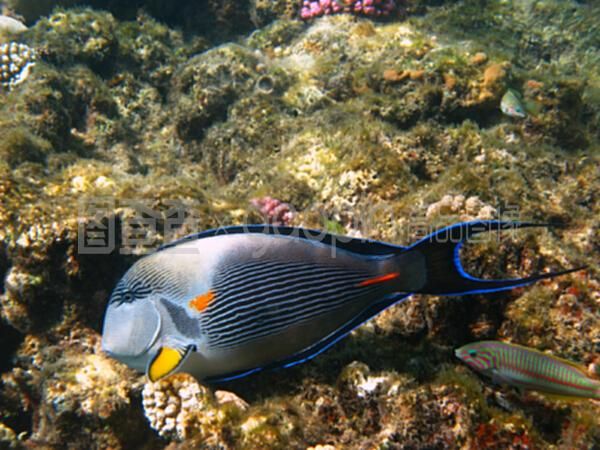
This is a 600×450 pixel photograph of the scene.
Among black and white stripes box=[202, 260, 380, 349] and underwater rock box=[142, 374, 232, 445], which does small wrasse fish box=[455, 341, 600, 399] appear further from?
underwater rock box=[142, 374, 232, 445]

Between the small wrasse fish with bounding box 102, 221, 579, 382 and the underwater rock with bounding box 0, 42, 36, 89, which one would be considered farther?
the underwater rock with bounding box 0, 42, 36, 89

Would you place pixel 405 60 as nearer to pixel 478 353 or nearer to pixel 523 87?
pixel 523 87

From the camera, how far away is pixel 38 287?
344 centimetres

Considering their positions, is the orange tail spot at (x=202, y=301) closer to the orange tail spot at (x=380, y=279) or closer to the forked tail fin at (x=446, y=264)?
the orange tail spot at (x=380, y=279)

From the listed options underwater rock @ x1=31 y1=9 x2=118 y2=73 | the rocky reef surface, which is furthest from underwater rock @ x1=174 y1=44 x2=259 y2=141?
underwater rock @ x1=31 y1=9 x2=118 y2=73

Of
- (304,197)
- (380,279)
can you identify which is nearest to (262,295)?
(380,279)

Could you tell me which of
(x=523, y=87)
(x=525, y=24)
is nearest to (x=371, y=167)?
(x=523, y=87)

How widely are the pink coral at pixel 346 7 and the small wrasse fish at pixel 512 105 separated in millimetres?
4076

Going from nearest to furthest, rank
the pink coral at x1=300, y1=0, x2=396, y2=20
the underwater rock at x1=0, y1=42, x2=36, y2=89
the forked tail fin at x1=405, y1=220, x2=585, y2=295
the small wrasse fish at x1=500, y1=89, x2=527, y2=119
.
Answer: the forked tail fin at x1=405, y1=220, x2=585, y2=295, the small wrasse fish at x1=500, y1=89, x2=527, y2=119, the underwater rock at x1=0, y1=42, x2=36, y2=89, the pink coral at x1=300, y1=0, x2=396, y2=20

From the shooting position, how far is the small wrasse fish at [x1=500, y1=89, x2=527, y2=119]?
16.8 ft

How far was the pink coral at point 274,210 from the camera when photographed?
155 inches

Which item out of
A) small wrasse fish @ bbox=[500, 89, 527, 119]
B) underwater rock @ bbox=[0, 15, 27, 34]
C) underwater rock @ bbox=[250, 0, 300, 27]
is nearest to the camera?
small wrasse fish @ bbox=[500, 89, 527, 119]

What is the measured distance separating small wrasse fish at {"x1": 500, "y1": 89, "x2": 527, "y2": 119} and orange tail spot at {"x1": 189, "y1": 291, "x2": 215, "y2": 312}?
16.2 ft

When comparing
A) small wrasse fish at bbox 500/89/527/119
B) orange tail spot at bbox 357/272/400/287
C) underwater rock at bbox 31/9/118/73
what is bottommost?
orange tail spot at bbox 357/272/400/287
